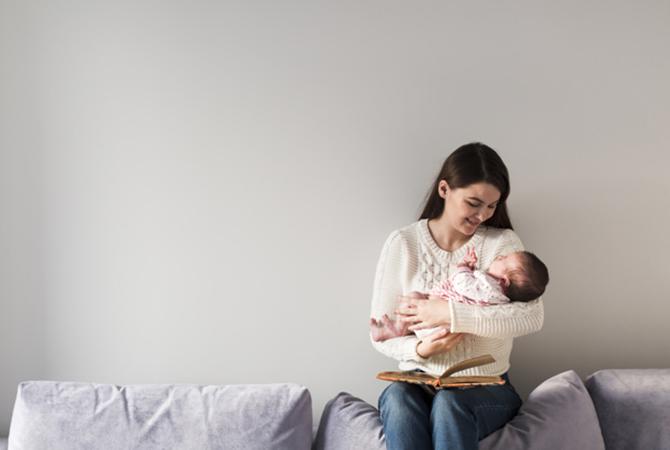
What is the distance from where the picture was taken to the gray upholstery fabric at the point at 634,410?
84.7 inches

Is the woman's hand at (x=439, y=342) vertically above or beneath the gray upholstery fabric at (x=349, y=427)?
above

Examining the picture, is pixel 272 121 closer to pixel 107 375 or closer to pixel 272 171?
pixel 272 171

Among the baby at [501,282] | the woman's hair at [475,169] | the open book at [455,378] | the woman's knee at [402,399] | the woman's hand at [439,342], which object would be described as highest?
the woman's hair at [475,169]

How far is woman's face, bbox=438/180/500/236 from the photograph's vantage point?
221 centimetres

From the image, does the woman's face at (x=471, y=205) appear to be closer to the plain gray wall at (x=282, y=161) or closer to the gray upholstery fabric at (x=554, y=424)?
the plain gray wall at (x=282, y=161)

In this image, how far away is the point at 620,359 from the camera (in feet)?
8.26

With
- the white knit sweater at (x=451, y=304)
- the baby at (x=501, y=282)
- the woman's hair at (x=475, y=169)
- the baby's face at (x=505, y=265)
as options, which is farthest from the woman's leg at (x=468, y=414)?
the woman's hair at (x=475, y=169)

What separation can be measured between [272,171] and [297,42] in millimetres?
423

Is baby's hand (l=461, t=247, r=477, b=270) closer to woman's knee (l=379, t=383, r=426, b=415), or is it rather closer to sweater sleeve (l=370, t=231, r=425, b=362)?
sweater sleeve (l=370, t=231, r=425, b=362)

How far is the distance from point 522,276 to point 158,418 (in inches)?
42.4

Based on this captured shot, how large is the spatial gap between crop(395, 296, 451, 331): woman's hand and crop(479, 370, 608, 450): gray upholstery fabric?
33 centimetres

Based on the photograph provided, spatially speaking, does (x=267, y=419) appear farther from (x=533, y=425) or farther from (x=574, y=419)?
(x=574, y=419)

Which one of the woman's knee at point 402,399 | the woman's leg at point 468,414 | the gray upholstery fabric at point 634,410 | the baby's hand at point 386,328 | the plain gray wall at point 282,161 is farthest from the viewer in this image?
the plain gray wall at point 282,161

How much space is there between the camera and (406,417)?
199cm
